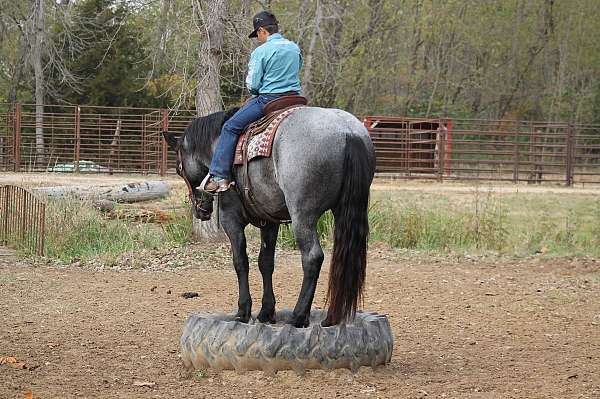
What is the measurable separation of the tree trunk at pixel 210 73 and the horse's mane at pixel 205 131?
5783mm

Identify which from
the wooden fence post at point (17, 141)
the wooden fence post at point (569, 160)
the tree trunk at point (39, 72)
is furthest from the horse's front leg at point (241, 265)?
the wooden fence post at point (569, 160)

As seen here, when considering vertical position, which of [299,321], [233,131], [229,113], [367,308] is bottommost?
[367,308]

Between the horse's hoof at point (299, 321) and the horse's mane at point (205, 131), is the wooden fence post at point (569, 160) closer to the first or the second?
the horse's mane at point (205, 131)

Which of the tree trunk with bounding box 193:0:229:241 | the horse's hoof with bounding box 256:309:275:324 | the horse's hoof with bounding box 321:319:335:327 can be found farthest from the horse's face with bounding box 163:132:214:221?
the tree trunk with bounding box 193:0:229:241

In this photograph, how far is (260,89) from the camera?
654cm

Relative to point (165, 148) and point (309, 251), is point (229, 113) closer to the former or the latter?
point (309, 251)

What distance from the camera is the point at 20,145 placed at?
2708 centimetres

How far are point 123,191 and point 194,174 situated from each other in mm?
11874

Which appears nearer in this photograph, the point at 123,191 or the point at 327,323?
the point at 327,323

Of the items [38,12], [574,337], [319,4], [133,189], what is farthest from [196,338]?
[38,12]

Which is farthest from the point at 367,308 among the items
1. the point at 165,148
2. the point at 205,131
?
the point at 165,148

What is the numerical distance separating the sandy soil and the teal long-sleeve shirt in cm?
197

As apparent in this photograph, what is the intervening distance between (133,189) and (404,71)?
878 inches

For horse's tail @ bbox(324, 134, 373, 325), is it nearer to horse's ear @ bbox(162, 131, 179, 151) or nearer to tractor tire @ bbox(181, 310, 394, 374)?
tractor tire @ bbox(181, 310, 394, 374)
